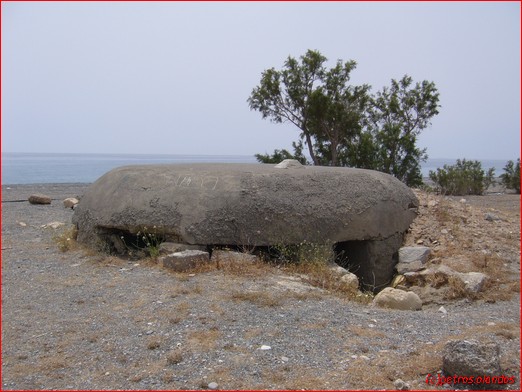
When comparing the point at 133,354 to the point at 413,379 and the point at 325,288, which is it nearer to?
the point at 413,379

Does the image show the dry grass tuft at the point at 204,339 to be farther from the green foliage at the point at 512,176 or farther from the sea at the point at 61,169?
the green foliage at the point at 512,176

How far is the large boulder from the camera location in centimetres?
707

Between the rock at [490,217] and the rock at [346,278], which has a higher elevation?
the rock at [490,217]

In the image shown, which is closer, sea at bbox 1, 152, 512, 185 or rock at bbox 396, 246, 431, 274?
rock at bbox 396, 246, 431, 274

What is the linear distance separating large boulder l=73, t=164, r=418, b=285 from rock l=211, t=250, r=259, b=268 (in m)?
0.29

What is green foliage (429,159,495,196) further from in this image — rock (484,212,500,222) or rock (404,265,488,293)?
rock (404,265,488,293)

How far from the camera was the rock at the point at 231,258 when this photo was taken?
662 cm

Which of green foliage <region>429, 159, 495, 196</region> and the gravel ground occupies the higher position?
green foliage <region>429, 159, 495, 196</region>

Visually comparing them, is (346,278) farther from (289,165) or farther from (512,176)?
(512,176)

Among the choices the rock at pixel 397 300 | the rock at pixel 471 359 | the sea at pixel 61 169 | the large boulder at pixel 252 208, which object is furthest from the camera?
the sea at pixel 61 169

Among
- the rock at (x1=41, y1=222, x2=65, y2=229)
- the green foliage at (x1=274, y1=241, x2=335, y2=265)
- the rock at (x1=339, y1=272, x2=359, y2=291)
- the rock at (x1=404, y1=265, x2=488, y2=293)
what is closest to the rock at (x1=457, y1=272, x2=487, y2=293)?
the rock at (x1=404, y1=265, x2=488, y2=293)

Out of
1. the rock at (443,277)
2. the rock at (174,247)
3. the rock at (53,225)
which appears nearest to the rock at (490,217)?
the rock at (443,277)

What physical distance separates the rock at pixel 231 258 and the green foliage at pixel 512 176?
1875 centimetres

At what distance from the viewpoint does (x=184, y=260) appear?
6.49 metres
